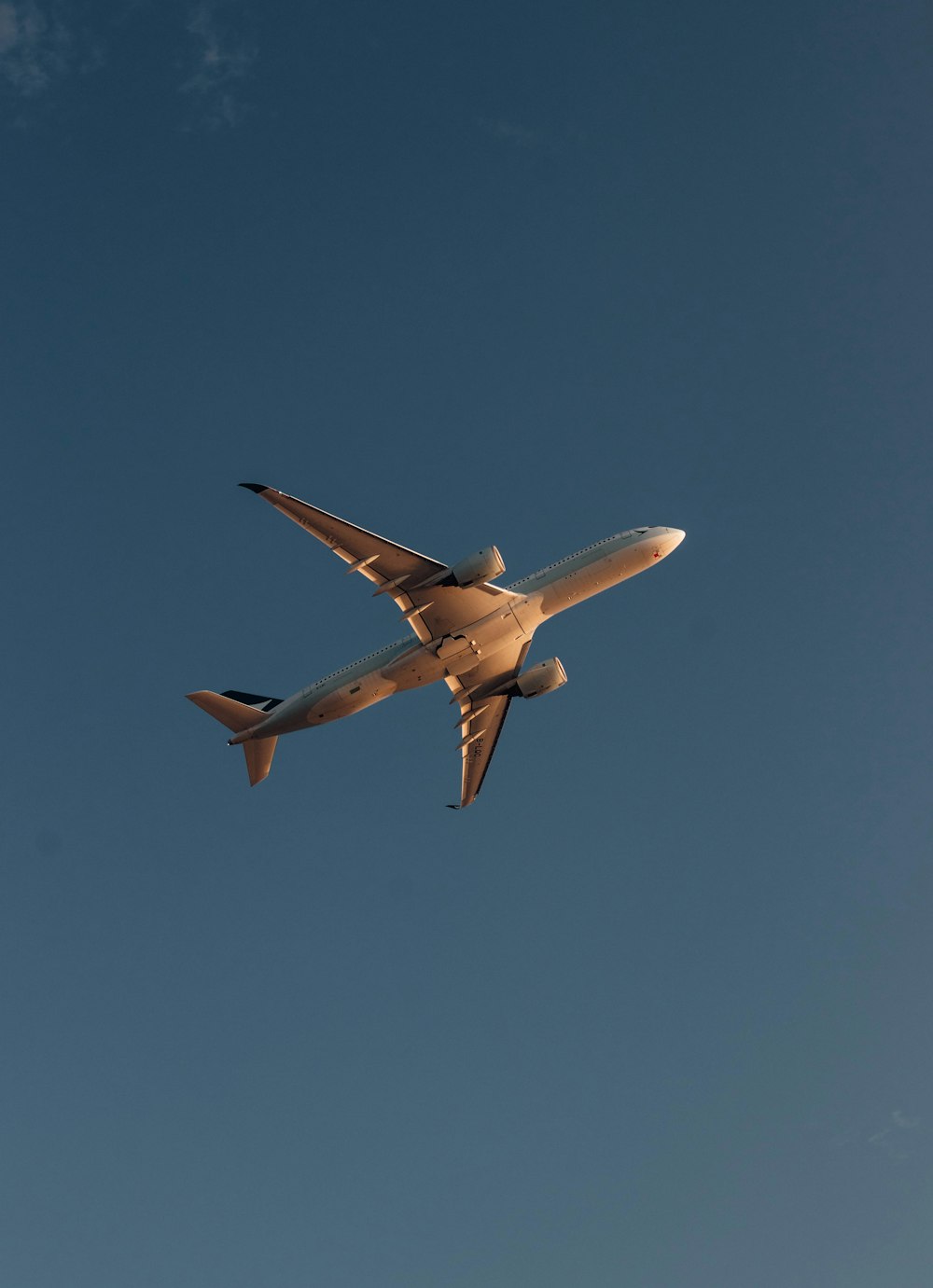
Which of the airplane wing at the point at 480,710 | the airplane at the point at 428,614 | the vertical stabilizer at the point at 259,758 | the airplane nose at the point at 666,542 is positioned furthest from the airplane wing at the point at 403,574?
the vertical stabilizer at the point at 259,758

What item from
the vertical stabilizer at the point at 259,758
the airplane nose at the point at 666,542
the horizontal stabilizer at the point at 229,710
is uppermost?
the airplane nose at the point at 666,542

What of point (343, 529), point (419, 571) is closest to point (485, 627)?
point (419, 571)

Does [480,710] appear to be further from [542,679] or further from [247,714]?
[247,714]

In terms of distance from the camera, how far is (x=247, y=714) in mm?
78375

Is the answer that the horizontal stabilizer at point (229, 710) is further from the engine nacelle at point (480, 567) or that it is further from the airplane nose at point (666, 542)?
the airplane nose at point (666, 542)

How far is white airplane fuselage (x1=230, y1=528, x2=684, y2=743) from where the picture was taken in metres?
76.2

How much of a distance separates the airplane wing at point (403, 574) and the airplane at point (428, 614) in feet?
0.19

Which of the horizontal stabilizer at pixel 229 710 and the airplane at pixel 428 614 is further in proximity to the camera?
the horizontal stabilizer at pixel 229 710

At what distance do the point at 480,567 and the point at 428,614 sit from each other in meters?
5.26

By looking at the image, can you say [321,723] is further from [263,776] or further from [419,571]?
[419,571]

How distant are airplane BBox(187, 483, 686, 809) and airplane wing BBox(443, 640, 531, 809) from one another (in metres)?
2.74

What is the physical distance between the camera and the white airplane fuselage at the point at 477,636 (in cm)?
7625

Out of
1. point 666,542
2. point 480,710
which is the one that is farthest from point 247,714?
point 666,542

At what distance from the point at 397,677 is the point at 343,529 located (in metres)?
10.5
